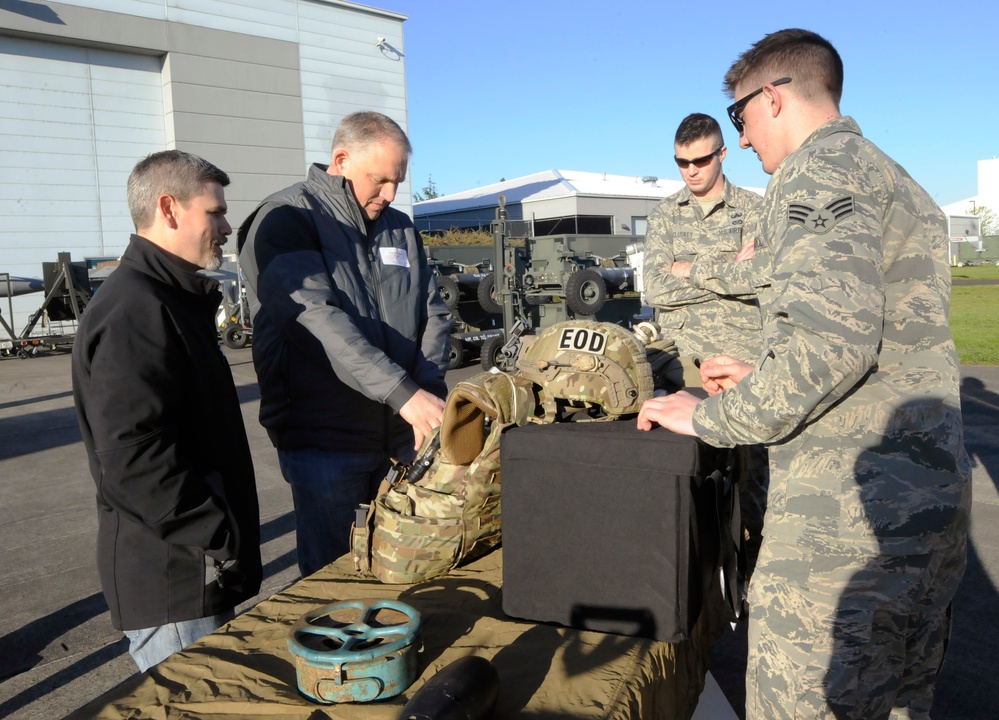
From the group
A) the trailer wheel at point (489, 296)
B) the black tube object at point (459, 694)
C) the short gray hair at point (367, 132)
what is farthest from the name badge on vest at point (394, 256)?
the trailer wheel at point (489, 296)

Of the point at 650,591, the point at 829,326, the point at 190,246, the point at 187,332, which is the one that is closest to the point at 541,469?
the point at 650,591

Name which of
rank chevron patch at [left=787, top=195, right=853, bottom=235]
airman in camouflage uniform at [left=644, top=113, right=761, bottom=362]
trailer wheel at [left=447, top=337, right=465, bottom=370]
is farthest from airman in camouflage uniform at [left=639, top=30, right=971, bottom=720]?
trailer wheel at [left=447, top=337, right=465, bottom=370]

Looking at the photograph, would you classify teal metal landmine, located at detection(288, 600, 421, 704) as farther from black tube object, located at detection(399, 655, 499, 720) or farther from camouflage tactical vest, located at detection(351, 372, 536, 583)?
camouflage tactical vest, located at detection(351, 372, 536, 583)

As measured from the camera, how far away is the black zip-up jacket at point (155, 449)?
1877 millimetres

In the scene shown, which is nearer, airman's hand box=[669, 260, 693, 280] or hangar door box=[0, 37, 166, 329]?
airman's hand box=[669, 260, 693, 280]

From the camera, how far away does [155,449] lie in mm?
1895

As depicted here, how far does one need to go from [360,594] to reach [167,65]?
22619 mm

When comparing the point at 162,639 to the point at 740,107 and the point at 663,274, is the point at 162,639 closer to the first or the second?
the point at 740,107

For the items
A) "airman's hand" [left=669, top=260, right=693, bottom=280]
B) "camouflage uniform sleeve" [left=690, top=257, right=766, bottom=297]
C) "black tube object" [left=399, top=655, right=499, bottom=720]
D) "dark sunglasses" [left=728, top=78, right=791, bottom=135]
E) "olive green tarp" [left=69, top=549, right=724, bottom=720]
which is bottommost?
"olive green tarp" [left=69, top=549, right=724, bottom=720]

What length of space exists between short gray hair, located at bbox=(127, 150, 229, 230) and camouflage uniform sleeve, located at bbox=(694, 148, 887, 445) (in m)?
1.48

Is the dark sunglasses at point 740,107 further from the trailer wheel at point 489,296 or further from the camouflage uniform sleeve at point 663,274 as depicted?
the trailer wheel at point 489,296

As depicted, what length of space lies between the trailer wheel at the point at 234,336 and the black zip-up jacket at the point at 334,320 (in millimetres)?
Answer: 13699

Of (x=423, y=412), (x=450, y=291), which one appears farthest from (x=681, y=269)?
(x=450, y=291)

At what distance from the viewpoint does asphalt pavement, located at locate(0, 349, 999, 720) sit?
3.25 m
